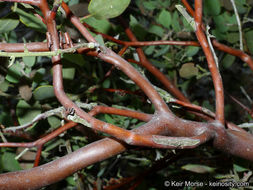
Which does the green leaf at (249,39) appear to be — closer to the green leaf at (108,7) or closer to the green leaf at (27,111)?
the green leaf at (108,7)

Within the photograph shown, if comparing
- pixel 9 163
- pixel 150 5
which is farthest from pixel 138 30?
pixel 9 163

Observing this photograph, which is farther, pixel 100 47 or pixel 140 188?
pixel 140 188

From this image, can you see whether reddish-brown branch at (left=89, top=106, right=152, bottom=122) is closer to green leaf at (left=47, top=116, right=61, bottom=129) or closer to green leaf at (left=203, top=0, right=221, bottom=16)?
green leaf at (left=47, top=116, right=61, bottom=129)

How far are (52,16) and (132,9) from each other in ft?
2.06

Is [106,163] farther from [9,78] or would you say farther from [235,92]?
[235,92]

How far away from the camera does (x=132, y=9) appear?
3.05 ft

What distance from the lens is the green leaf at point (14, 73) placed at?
521mm

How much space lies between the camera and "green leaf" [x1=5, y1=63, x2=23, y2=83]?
1.71ft

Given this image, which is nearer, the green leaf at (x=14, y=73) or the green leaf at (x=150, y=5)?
the green leaf at (x=14, y=73)

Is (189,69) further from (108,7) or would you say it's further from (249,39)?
(108,7)

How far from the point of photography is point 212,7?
2.26 ft

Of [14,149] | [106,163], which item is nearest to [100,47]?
[14,149]

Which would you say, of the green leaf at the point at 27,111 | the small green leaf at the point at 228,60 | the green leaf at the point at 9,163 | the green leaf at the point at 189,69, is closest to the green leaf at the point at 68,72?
the green leaf at the point at 27,111

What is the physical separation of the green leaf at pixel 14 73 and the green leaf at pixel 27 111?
7cm
